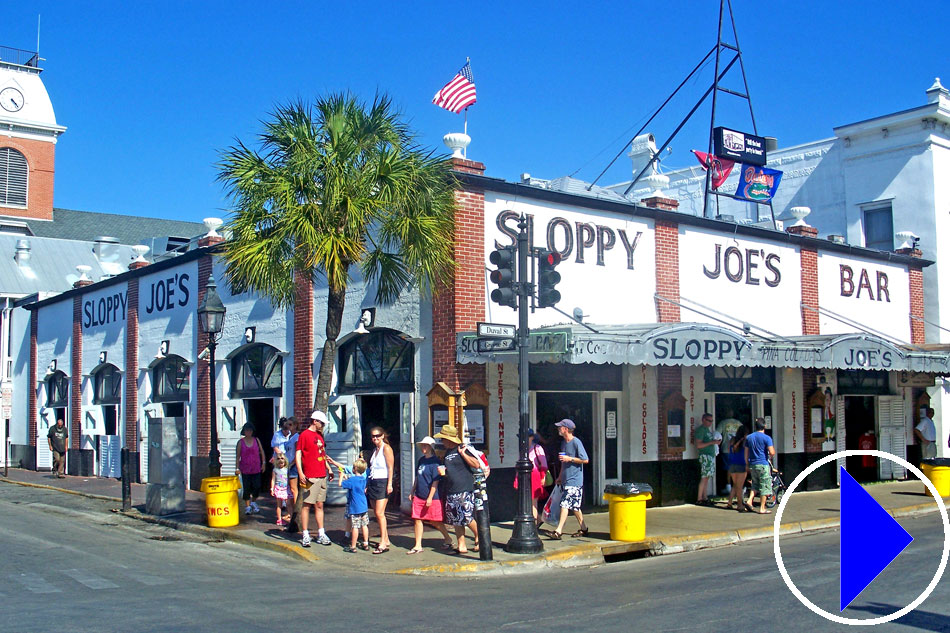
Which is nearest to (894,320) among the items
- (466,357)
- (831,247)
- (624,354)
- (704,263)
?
(831,247)

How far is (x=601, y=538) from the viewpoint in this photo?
13711 millimetres

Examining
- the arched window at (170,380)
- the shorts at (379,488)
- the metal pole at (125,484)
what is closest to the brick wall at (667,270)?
the shorts at (379,488)

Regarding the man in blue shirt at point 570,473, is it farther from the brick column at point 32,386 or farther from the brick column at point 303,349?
the brick column at point 32,386

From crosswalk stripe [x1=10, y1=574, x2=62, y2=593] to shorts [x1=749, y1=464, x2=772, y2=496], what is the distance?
11.3 meters

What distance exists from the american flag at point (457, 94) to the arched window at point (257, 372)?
6.42 metres

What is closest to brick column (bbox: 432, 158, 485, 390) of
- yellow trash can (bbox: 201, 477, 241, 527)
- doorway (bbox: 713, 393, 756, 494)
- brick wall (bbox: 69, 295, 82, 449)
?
yellow trash can (bbox: 201, 477, 241, 527)

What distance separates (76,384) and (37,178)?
1286 inches

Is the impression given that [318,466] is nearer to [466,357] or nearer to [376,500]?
[376,500]

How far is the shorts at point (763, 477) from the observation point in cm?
1631

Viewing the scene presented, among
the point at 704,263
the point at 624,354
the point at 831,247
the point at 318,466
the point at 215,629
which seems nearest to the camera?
the point at 215,629

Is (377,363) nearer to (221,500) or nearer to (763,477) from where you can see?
(221,500)

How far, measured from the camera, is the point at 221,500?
49.3 feet

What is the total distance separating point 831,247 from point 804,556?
1164 centimetres

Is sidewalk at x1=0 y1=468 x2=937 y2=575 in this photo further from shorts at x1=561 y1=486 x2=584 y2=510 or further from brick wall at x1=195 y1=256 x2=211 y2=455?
brick wall at x1=195 y1=256 x2=211 y2=455
